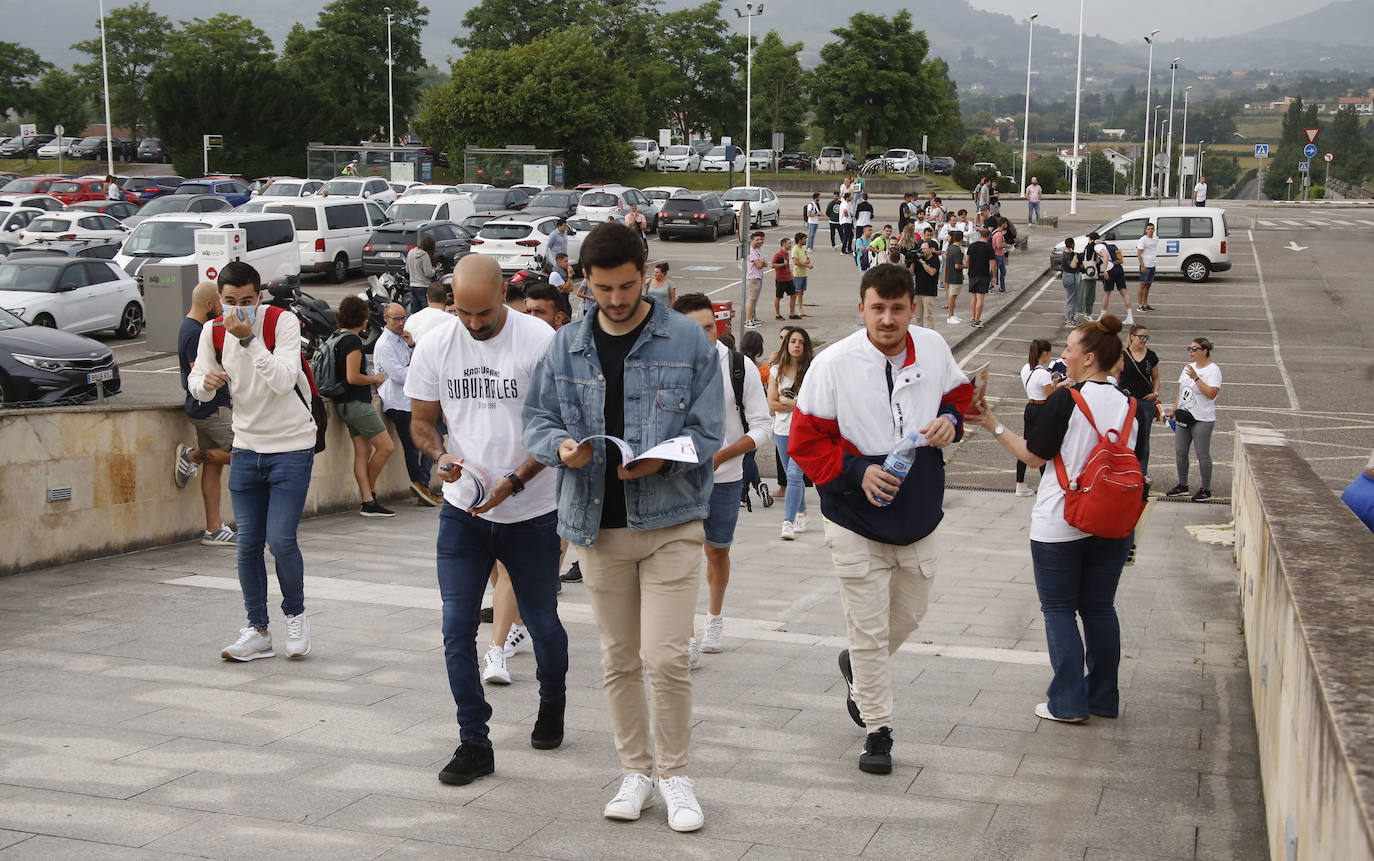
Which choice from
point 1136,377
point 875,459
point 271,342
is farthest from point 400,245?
point 875,459

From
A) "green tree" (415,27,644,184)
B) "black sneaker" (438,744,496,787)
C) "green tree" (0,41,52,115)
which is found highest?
"green tree" (0,41,52,115)

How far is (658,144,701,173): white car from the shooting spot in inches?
2778

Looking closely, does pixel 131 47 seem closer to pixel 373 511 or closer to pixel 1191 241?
pixel 1191 241

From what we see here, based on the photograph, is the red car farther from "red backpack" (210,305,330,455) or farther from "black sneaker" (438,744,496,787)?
"black sneaker" (438,744,496,787)

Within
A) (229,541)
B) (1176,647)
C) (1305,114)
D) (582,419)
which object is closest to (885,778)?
(582,419)

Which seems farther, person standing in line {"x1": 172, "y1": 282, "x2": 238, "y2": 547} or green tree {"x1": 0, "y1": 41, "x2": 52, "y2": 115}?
green tree {"x1": 0, "y1": 41, "x2": 52, "y2": 115}

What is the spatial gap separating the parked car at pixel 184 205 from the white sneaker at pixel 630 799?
3449cm

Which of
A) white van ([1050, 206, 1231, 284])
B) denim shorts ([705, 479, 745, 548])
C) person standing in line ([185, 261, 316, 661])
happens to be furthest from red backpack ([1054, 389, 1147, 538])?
white van ([1050, 206, 1231, 284])

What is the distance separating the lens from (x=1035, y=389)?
968 centimetres

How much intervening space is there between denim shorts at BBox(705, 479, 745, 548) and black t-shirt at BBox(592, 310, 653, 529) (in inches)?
90.5

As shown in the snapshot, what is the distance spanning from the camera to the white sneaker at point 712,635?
6.83m

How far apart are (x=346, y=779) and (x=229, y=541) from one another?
513 centimetres

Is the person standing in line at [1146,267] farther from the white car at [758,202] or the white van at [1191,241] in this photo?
the white car at [758,202]

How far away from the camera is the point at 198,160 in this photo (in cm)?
6325
